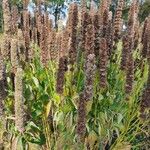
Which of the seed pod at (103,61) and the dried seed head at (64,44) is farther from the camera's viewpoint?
the dried seed head at (64,44)

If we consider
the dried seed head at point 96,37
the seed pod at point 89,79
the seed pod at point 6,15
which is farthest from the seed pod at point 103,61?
the seed pod at point 6,15

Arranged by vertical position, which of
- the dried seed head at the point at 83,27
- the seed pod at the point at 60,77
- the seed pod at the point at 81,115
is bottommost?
the seed pod at the point at 81,115

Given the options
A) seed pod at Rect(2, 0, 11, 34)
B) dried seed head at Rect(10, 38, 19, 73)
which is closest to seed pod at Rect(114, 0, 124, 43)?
seed pod at Rect(2, 0, 11, 34)

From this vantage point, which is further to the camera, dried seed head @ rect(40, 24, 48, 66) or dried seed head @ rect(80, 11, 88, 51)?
dried seed head @ rect(40, 24, 48, 66)

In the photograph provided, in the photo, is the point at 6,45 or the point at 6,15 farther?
the point at 6,45

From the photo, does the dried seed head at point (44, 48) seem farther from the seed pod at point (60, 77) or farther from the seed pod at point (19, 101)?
the seed pod at point (19, 101)

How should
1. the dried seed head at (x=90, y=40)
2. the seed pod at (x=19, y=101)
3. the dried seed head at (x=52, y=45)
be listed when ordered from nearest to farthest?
the seed pod at (x=19, y=101)
the dried seed head at (x=90, y=40)
the dried seed head at (x=52, y=45)

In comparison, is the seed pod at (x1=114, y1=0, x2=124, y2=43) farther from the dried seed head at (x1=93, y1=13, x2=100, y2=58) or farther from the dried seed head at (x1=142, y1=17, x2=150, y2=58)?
the dried seed head at (x1=93, y1=13, x2=100, y2=58)

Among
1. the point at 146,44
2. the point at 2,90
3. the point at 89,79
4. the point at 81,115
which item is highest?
the point at 146,44

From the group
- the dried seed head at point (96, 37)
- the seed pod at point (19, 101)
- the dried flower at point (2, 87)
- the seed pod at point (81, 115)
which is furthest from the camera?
the dried seed head at point (96, 37)

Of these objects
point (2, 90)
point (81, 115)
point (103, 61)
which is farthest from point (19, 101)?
point (103, 61)

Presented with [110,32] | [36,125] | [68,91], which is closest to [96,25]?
[110,32]

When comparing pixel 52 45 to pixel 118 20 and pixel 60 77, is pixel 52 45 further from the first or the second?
pixel 60 77

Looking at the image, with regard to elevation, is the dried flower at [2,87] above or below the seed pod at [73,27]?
below
